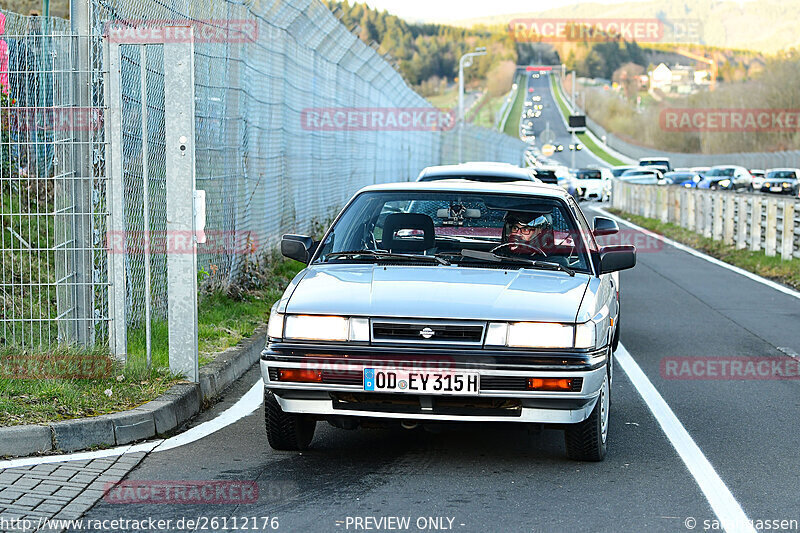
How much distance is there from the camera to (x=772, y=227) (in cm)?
1920

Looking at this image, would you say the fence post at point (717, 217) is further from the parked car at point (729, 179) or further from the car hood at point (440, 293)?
the parked car at point (729, 179)

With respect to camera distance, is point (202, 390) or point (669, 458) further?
point (202, 390)

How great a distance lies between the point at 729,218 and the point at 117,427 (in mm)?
18301

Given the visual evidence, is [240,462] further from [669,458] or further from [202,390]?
[669,458]

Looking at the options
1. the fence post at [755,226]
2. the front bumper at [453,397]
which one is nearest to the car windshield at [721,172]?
the fence post at [755,226]

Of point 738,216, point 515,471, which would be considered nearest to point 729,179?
point 738,216

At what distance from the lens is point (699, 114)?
112m

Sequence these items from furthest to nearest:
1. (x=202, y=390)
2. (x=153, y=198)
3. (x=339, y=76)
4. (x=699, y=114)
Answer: (x=699, y=114), (x=339, y=76), (x=153, y=198), (x=202, y=390)

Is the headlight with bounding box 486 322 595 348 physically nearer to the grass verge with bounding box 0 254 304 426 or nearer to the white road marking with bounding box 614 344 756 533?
the white road marking with bounding box 614 344 756 533

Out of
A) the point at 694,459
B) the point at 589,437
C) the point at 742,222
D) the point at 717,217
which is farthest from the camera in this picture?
the point at 717,217

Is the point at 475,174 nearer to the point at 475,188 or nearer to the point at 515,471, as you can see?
the point at 475,188

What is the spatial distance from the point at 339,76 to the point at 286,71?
523 cm

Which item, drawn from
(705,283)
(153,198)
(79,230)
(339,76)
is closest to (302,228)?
(339,76)

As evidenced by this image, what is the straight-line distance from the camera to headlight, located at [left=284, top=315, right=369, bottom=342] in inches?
210
